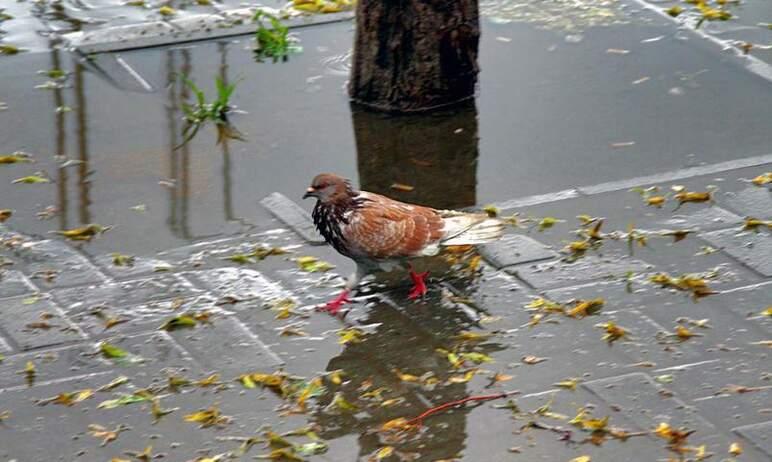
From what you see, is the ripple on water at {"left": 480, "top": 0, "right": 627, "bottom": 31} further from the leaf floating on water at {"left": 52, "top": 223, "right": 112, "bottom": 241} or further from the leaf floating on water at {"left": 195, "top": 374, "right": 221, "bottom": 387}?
the leaf floating on water at {"left": 195, "top": 374, "right": 221, "bottom": 387}

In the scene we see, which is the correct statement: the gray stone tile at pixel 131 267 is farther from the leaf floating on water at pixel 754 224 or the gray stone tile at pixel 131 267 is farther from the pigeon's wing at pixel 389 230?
the leaf floating on water at pixel 754 224

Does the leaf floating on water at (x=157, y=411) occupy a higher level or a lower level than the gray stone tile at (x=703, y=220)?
lower

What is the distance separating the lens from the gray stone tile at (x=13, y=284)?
6.66m

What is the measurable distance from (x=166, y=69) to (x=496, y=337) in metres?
4.08

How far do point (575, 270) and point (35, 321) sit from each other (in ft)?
8.29

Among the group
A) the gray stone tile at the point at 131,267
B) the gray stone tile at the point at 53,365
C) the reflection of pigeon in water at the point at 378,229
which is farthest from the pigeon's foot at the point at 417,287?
the gray stone tile at the point at 53,365

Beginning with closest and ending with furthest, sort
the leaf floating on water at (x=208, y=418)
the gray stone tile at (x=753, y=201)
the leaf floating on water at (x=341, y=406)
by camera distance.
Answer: the leaf floating on water at (x=208, y=418) < the leaf floating on water at (x=341, y=406) < the gray stone tile at (x=753, y=201)

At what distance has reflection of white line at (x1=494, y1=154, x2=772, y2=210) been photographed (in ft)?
24.9

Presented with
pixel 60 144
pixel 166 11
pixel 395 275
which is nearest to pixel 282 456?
pixel 395 275

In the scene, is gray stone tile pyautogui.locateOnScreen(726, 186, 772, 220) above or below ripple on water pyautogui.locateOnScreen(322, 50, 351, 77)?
below

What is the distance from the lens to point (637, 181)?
7781 mm

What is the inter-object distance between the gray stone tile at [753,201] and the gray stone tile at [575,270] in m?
0.86

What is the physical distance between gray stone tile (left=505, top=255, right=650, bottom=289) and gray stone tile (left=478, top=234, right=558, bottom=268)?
60 mm

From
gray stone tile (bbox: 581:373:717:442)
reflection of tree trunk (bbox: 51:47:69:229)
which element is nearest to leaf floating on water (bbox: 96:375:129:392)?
reflection of tree trunk (bbox: 51:47:69:229)
